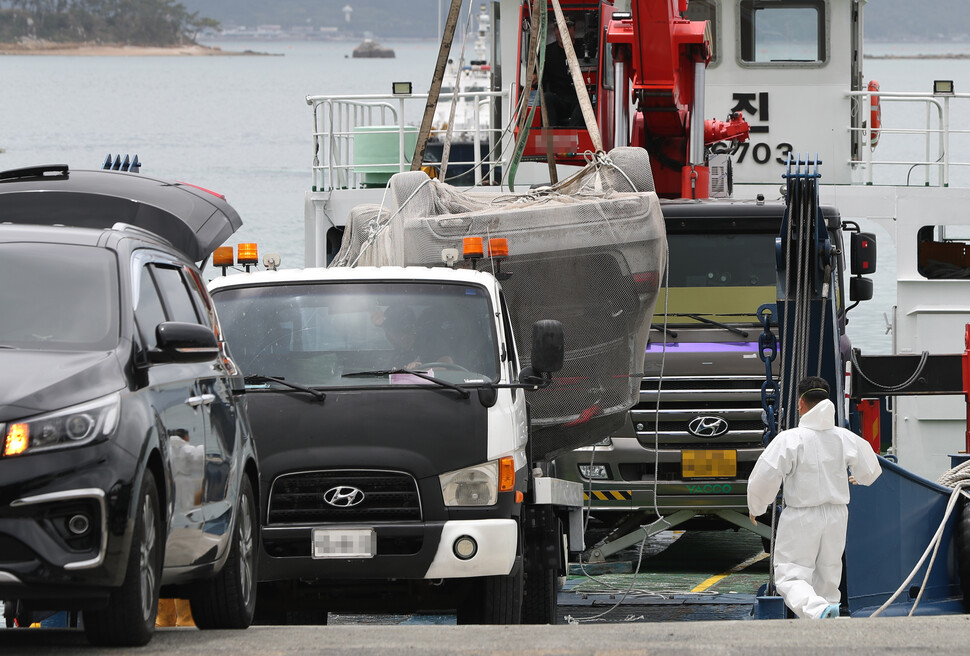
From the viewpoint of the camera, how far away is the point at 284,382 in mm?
9305

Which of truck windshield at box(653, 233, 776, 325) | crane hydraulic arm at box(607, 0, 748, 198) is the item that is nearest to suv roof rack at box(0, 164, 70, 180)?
truck windshield at box(653, 233, 776, 325)

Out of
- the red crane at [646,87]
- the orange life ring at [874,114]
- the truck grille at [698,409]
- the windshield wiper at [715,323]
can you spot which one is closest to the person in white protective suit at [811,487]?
the truck grille at [698,409]

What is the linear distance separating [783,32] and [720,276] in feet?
28.8

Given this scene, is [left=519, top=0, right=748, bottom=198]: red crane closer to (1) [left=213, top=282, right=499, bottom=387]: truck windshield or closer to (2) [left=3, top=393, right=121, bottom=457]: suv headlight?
(1) [left=213, top=282, right=499, bottom=387]: truck windshield

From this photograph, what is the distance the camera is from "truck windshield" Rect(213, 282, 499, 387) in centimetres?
961

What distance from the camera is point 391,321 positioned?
981 cm

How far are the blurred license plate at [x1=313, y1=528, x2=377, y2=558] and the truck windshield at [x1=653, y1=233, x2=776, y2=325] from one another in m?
4.91

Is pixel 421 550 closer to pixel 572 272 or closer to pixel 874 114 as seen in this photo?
pixel 572 272

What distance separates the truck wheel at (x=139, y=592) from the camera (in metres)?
6.30

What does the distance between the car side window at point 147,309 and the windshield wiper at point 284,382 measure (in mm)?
2052

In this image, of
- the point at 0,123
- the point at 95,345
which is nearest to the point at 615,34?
the point at 95,345

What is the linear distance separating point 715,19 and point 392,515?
1343cm

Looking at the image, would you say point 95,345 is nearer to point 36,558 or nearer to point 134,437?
point 134,437

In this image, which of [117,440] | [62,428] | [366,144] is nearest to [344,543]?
[117,440]
